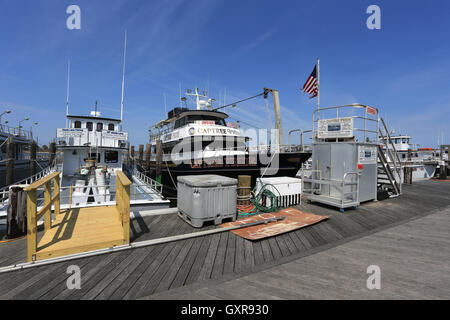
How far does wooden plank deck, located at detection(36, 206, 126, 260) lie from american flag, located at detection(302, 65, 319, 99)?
43.6 feet

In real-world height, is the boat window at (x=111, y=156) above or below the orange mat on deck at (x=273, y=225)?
above

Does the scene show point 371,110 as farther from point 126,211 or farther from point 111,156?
point 111,156

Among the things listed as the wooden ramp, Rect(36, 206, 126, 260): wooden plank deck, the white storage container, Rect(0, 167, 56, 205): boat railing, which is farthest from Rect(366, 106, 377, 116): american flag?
Rect(0, 167, 56, 205): boat railing

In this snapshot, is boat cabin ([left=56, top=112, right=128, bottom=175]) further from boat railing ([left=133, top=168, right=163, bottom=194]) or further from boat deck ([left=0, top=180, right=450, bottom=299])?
boat deck ([left=0, top=180, right=450, bottom=299])

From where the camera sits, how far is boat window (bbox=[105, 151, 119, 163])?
53.3 feet

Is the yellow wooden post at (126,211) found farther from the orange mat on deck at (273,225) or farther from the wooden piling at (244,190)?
the wooden piling at (244,190)

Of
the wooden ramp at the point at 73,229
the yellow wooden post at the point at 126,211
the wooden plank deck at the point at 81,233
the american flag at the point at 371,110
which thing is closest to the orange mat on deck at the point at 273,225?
the yellow wooden post at the point at 126,211

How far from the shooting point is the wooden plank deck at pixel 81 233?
3.64m

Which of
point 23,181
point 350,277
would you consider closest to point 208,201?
point 350,277

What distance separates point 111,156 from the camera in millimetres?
16453

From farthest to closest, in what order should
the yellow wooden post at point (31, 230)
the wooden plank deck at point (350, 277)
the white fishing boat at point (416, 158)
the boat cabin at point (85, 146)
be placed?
1. the white fishing boat at point (416, 158)
2. the boat cabin at point (85, 146)
3. the yellow wooden post at point (31, 230)
4. the wooden plank deck at point (350, 277)

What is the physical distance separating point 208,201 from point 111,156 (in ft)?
46.8

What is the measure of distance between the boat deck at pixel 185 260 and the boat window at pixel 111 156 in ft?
41.1
